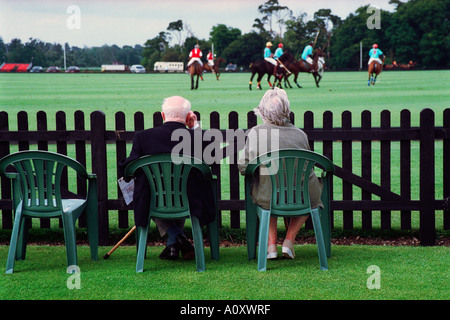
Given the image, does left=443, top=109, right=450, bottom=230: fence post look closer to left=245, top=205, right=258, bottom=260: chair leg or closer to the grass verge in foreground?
the grass verge in foreground

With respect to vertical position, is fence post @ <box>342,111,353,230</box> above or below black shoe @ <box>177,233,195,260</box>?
above

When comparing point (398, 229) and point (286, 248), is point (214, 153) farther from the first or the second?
point (398, 229)

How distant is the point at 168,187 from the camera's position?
4867 mm

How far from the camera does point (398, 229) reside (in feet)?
22.1

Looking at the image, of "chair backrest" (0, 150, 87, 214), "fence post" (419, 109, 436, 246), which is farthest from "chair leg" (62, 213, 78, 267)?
"fence post" (419, 109, 436, 246)

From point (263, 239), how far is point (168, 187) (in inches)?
31.9

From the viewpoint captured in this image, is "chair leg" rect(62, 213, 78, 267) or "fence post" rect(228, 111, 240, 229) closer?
"chair leg" rect(62, 213, 78, 267)

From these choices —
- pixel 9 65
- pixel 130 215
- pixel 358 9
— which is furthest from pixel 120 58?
pixel 130 215

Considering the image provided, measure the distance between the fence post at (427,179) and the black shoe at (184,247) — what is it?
232 cm

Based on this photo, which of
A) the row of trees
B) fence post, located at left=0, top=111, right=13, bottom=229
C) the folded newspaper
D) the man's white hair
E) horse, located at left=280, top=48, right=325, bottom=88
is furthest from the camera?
the row of trees

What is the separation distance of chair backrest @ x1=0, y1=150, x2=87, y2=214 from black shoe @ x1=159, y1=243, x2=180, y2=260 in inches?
37.3

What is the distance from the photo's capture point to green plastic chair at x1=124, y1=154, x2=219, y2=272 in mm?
4781

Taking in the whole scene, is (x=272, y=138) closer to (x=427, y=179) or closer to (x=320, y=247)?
(x=320, y=247)

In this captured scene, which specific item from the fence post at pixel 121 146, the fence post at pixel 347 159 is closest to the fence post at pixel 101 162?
the fence post at pixel 121 146
